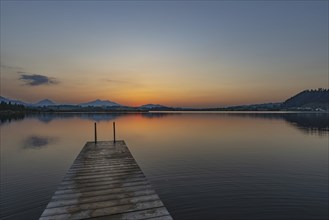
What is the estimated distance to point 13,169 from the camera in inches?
685

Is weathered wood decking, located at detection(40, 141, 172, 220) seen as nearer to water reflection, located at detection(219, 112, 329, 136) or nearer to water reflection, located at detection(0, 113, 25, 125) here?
water reflection, located at detection(219, 112, 329, 136)

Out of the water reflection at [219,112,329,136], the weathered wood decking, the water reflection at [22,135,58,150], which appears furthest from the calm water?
the water reflection at [219,112,329,136]

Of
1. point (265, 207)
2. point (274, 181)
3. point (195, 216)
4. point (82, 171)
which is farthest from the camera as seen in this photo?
point (274, 181)

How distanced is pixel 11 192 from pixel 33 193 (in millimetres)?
1276

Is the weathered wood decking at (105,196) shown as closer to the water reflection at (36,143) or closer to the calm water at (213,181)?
the calm water at (213,181)

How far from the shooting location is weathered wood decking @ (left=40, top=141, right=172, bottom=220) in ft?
21.3

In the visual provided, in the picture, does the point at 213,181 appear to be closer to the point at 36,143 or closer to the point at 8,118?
the point at 36,143

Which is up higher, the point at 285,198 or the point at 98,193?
the point at 98,193

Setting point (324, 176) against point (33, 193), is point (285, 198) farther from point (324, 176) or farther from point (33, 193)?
point (33, 193)

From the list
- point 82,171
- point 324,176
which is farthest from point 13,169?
point 324,176

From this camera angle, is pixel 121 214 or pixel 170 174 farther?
pixel 170 174

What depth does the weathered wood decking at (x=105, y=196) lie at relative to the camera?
21.3ft

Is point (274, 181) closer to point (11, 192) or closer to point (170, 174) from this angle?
point (170, 174)

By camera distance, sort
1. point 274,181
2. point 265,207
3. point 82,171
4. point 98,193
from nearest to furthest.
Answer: point 98,193, point 265,207, point 82,171, point 274,181
